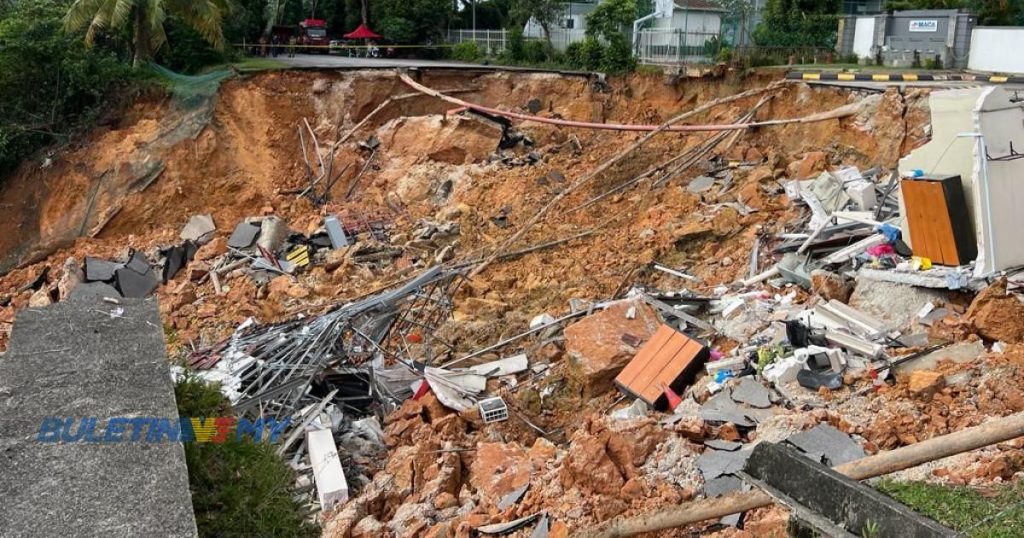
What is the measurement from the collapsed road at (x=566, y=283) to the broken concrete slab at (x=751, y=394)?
0.04 metres

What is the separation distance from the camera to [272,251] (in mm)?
14680

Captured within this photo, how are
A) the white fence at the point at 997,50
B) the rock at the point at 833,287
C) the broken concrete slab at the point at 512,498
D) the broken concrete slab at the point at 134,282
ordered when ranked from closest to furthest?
1. the broken concrete slab at the point at 512,498
2. the rock at the point at 833,287
3. the broken concrete slab at the point at 134,282
4. the white fence at the point at 997,50

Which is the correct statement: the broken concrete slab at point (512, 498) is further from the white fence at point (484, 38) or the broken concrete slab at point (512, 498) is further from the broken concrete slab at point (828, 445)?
the white fence at point (484, 38)

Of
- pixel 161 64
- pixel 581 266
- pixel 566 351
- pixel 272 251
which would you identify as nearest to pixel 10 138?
pixel 161 64

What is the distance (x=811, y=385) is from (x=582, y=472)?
7.99 feet

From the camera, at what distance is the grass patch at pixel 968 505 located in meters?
4.14

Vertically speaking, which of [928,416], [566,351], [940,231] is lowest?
[566,351]

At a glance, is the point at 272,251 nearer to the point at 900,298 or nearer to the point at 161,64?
the point at 161,64

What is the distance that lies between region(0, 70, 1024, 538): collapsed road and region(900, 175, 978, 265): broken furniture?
0.09 ft

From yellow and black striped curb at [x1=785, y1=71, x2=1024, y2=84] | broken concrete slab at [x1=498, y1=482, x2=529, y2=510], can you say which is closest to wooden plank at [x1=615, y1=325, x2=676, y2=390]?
broken concrete slab at [x1=498, y1=482, x2=529, y2=510]

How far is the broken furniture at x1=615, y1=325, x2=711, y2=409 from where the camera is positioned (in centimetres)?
829

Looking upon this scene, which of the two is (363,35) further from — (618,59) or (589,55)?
(618,59)

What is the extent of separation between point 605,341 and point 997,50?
12351 millimetres

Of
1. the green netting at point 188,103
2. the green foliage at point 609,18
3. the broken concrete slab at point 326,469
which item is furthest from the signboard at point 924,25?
the broken concrete slab at point 326,469
